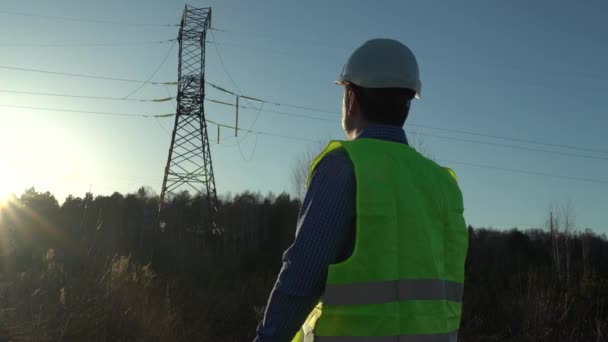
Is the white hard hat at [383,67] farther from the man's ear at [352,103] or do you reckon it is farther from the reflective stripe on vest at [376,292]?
the reflective stripe on vest at [376,292]

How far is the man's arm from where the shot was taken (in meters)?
1.99

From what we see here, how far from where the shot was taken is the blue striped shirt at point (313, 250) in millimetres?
1986

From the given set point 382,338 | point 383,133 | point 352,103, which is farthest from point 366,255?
point 352,103

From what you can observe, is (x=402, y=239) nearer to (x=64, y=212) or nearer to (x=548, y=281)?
(x=548, y=281)

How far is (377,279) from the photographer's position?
76.9 inches

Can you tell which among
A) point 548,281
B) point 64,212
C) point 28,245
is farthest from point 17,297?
point 548,281

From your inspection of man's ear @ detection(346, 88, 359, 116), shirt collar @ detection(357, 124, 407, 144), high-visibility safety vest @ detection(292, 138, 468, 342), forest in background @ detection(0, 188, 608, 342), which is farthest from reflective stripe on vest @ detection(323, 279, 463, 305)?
forest in background @ detection(0, 188, 608, 342)

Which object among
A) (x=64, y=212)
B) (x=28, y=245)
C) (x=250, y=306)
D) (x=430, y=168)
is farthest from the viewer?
(x=64, y=212)

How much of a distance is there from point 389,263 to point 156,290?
8467 millimetres

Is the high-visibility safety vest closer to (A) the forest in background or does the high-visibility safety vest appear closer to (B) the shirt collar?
(B) the shirt collar

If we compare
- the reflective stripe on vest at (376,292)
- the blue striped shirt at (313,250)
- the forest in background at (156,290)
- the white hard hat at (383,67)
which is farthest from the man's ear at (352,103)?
the forest in background at (156,290)

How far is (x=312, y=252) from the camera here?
1998 mm

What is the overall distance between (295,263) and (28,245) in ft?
49.0

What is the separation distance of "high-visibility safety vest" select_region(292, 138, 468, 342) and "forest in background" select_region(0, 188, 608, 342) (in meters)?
5.63
